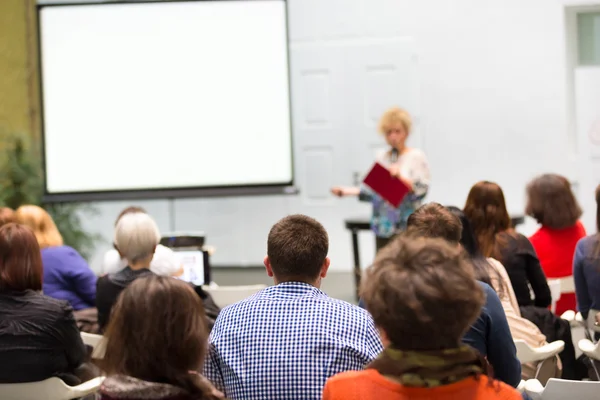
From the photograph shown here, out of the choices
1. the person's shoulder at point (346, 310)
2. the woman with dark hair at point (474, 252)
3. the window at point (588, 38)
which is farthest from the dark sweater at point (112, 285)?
the window at point (588, 38)

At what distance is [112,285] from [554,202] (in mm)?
2184

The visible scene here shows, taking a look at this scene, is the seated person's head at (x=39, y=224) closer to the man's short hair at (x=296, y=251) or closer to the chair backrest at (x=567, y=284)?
the man's short hair at (x=296, y=251)

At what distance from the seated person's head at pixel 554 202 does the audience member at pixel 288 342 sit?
229cm

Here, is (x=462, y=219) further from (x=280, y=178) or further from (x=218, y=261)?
(x=218, y=261)

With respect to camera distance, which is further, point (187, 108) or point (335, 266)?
point (335, 266)

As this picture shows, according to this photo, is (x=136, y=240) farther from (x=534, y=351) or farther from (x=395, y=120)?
(x=395, y=120)

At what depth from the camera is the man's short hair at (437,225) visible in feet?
8.48

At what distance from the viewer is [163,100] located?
695 centimetres

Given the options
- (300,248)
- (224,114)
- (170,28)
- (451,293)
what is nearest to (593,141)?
(224,114)

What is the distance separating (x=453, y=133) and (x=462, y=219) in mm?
4814

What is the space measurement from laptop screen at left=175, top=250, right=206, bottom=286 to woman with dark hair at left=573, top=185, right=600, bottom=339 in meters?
1.94

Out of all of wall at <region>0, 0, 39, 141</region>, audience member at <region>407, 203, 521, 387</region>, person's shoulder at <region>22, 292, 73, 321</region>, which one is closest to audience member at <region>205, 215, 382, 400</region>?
audience member at <region>407, 203, 521, 387</region>

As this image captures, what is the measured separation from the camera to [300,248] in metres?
2.22

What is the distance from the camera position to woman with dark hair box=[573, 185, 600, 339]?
137 inches
